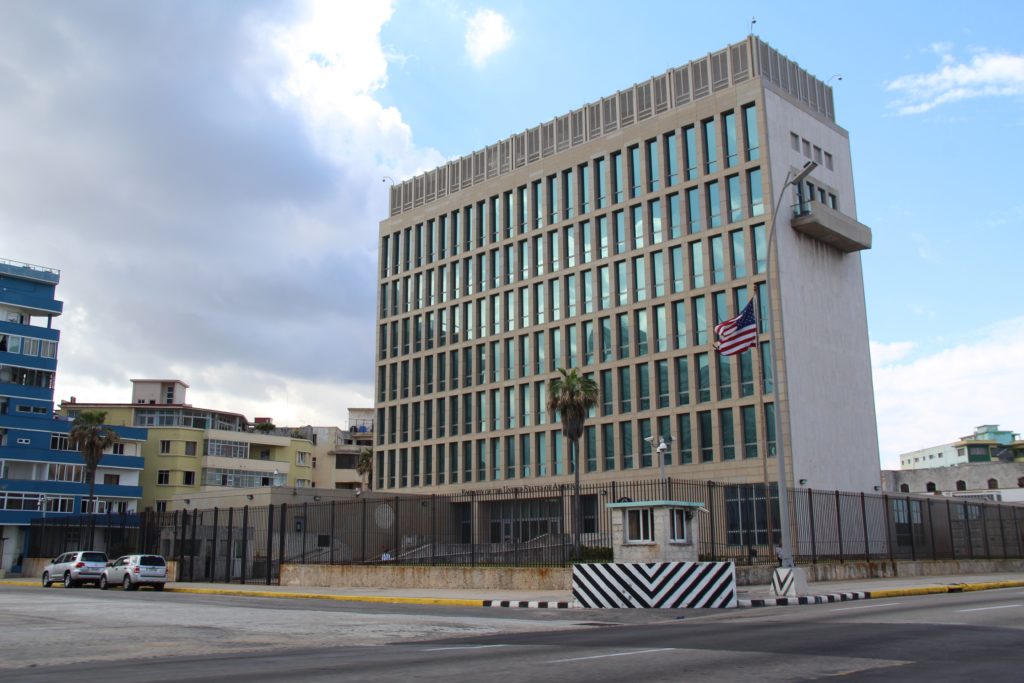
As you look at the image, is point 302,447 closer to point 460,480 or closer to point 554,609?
point 460,480

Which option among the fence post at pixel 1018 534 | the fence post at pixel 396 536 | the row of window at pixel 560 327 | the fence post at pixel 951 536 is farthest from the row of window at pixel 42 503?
the fence post at pixel 1018 534

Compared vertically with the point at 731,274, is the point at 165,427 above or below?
below

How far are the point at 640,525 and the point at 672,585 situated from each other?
189 cm

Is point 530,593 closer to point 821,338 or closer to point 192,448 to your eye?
point 821,338

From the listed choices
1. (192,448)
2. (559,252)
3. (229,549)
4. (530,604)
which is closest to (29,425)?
(192,448)

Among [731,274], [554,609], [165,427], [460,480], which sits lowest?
[554,609]

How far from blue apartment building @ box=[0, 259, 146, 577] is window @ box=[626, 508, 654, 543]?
58.2 meters

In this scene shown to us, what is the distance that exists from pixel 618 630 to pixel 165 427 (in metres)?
77.9

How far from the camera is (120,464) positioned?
80312 millimetres

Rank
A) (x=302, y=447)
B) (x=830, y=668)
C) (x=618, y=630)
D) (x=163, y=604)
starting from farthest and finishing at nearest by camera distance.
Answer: (x=302, y=447), (x=163, y=604), (x=618, y=630), (x=830, y=668)

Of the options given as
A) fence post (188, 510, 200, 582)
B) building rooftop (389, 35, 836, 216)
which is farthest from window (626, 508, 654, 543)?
building rooftop (389, 35, 836, 216)

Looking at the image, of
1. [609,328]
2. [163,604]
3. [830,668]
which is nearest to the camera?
[830,668]

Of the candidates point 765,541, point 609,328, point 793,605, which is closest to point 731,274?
point 609,328

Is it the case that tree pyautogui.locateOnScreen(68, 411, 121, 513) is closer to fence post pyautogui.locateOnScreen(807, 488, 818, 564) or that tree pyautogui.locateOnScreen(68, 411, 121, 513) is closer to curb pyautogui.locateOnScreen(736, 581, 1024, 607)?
fence post pyautogui.locateOnScreen(807, 488, 818, 564)
